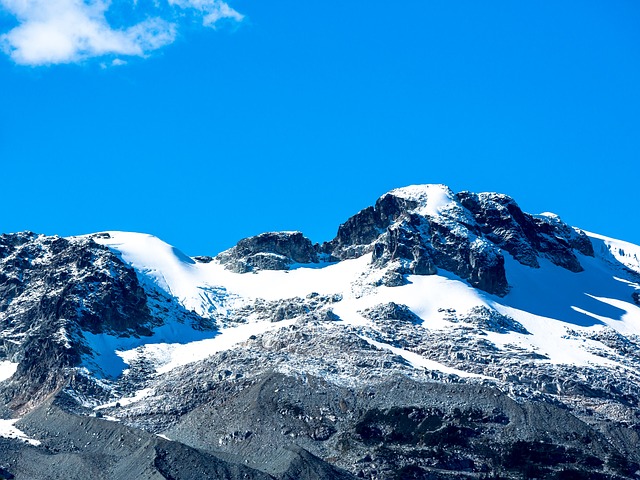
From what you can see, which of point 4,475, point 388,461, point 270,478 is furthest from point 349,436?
point 4,475

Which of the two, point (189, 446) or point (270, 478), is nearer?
point (270, 478)

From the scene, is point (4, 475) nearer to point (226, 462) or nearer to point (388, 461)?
point (226, 462)

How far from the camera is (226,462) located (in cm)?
18625

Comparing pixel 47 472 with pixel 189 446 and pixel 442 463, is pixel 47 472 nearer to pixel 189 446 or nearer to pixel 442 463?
pixel 189 446

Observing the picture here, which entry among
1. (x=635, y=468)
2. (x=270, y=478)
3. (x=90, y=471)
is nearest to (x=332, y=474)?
(x=270, y=478)

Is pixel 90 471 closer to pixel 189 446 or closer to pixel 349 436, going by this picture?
pixel 189 446

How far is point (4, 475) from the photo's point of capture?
18888cm

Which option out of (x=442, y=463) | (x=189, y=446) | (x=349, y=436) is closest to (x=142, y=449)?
(x=189, y=446)

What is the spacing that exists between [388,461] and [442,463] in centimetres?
852

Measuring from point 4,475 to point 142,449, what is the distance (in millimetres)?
21441

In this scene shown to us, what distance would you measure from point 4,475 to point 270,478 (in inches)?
1661

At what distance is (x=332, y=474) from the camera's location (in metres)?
184

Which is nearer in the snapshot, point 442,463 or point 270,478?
point 270,478

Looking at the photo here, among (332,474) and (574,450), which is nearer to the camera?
(332,474)
